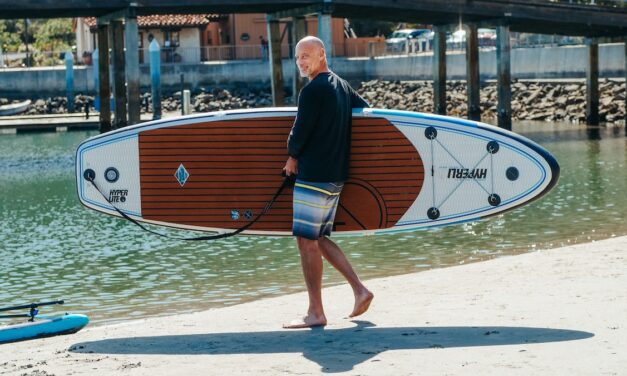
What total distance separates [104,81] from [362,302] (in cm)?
3418

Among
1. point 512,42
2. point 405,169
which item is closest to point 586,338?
point 405,169

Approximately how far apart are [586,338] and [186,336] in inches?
96.6

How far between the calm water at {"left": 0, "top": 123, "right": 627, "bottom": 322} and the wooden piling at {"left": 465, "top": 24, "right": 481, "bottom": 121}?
17.8 meters

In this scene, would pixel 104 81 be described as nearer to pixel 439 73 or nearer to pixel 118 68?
pixel 118 68

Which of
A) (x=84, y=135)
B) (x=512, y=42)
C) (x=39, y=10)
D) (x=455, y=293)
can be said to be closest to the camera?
(x=455, y=293)

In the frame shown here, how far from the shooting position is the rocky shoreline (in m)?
46.3

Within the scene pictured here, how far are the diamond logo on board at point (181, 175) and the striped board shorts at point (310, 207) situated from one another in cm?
169

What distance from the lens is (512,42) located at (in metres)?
54.8

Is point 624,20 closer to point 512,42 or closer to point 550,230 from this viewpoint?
point 512,42

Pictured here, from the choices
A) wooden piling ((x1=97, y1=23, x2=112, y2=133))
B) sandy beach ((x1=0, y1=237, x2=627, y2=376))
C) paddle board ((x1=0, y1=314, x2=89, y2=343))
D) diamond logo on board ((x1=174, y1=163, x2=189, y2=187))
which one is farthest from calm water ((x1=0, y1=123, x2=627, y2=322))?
wooden piling ((x1=97, y1=23, x2=112, y2=133))

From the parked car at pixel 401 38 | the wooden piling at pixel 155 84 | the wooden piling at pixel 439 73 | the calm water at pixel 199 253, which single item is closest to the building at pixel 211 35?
the parked car at pixel 401 38

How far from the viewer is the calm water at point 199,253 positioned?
1206 cm

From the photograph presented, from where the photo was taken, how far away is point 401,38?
7100 centimetres

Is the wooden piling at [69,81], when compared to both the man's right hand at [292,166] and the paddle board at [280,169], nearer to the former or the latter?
the paddle board at [280,169]
